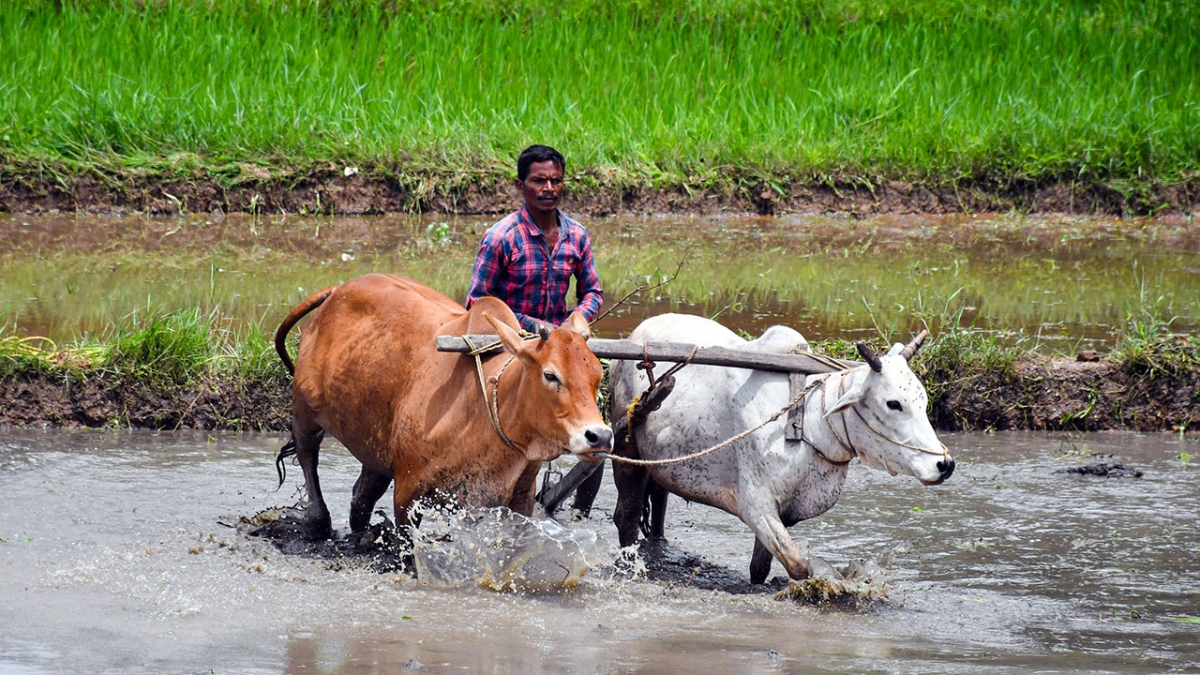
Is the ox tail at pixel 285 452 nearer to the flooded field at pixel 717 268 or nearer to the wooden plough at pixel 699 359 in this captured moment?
the wooden plough at pixel 699 359

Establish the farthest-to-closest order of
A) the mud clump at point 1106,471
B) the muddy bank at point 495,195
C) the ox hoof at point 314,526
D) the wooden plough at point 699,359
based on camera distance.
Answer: the muddy bank at point 495,195 → the mud clump at point 1106,471 → the ox hoof at point 314,526 → the wooden plough at point 699,359

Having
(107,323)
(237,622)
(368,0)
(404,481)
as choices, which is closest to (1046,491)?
(404,481)

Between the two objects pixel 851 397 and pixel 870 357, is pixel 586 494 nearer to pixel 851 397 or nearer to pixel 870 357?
pixel 851 397

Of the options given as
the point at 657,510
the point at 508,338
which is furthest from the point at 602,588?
the point at 508,338

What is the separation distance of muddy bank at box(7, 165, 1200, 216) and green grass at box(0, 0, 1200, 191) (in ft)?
0.21

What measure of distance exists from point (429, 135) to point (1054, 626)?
20.7 ft

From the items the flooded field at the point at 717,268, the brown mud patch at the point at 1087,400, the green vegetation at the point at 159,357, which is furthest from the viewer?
the flooded field at the point at 717,268

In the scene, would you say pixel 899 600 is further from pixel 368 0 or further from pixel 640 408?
pixel 368 0

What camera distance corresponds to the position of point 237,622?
4570 millimetres

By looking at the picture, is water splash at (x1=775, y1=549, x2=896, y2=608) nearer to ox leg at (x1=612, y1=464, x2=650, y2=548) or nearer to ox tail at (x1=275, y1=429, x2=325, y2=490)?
ox leg at (x1=612, y1=464, x2=650, y2=548)

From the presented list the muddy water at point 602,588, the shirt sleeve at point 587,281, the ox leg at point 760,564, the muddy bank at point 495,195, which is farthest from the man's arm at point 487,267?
the muddy bank at point 495,195

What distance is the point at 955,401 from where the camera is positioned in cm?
694

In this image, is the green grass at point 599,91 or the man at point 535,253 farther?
the green grass at point 599,91

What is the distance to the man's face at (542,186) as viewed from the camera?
18.5 feet
